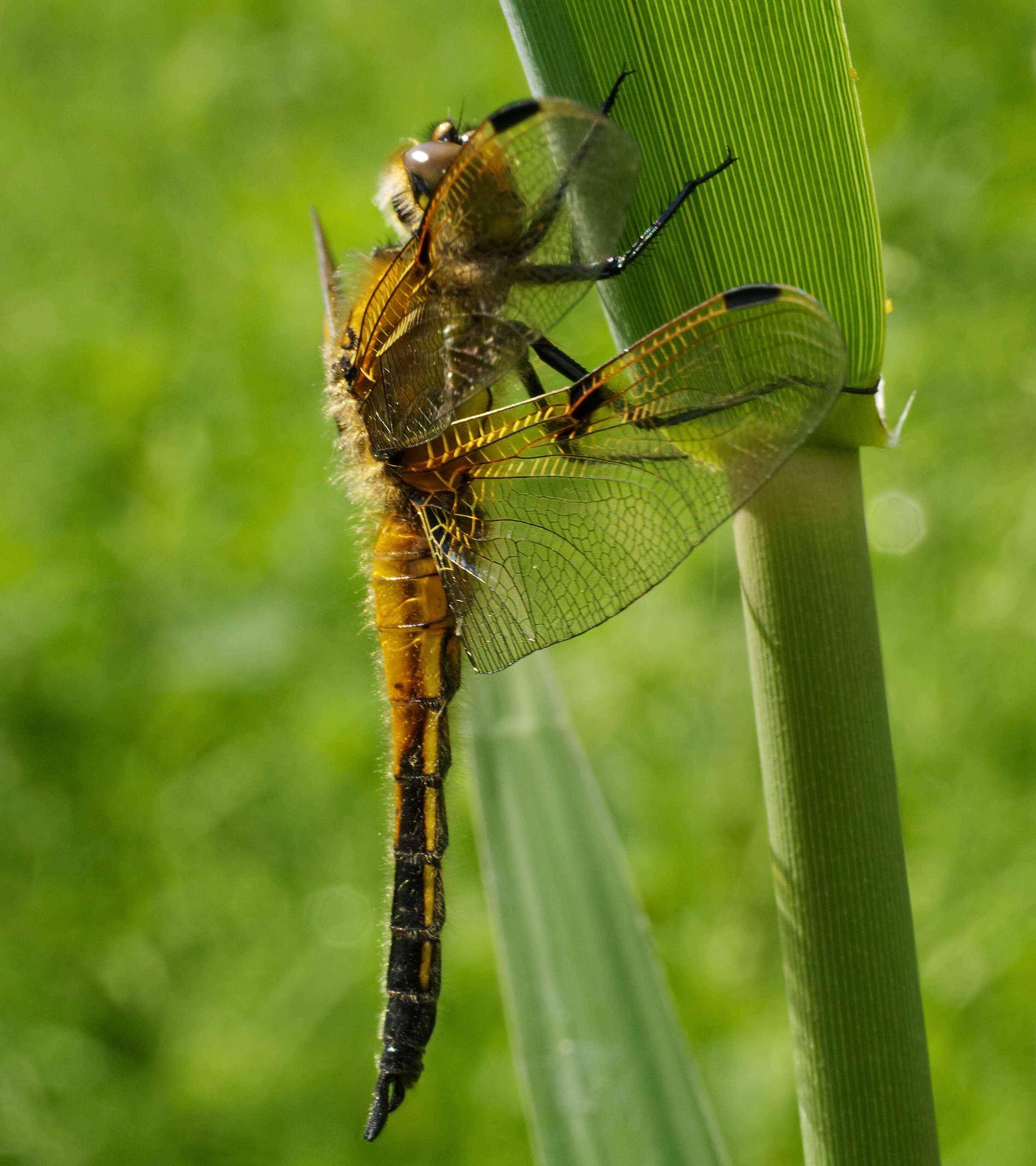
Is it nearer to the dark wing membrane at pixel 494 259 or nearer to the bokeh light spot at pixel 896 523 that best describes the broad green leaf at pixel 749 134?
A: the dark wing membrane at pixel 494 259

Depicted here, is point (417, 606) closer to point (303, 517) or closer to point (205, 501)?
point (303, 517)

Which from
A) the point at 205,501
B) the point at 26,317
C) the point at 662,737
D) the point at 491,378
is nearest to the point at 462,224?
the point at 491,378

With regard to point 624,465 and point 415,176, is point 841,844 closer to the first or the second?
point 624,465

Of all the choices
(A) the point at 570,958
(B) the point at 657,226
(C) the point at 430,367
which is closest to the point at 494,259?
(C) the point at 430,367

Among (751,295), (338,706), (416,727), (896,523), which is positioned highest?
(896,523)

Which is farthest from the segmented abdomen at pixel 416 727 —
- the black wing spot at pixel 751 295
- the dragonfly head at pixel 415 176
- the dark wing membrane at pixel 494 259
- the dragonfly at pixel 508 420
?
the black wing spot at pixel 751 295

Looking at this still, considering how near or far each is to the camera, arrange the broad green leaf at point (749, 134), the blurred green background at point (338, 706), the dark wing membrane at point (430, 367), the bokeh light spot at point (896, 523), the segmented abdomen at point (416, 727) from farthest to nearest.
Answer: the bokeh light spot at point (896, 523) < the blurred green background at point (338, 706) < the segmented abdomen at point (416, 727) < the dark wing membrane at point (430, 367) < the broad green leaf at point (749, 134)
